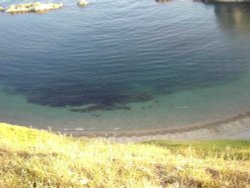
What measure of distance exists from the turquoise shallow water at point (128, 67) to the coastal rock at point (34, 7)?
11.5 meters

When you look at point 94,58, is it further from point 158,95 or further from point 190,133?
point 190,133

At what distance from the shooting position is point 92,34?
113 metres

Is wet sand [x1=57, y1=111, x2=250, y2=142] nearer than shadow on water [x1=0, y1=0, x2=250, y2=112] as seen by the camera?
Yes

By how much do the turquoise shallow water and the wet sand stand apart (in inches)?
65.1

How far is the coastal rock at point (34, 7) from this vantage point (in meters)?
145

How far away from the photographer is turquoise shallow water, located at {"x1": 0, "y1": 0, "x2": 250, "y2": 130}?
70.8 metres

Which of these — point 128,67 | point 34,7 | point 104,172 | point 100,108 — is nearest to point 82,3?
point 34,7

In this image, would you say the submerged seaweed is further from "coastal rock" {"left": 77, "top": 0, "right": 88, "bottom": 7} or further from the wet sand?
"coastal rock" {"left": 77, "top": 0, "right": 88, "bottom": 7}

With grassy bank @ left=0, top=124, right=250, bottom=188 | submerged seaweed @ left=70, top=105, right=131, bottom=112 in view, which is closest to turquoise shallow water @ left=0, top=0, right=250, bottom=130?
submerged seaweed @ left=70, top=105, right=131, bottom=112

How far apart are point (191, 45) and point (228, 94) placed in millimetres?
26912

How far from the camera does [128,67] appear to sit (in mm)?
88688

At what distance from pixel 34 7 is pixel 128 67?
7048 cm

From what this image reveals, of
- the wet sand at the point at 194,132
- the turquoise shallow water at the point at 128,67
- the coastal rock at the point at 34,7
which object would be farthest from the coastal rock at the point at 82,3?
the wet sand at the point at 194,132

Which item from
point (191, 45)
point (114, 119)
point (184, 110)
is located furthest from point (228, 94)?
point (191, 45)
